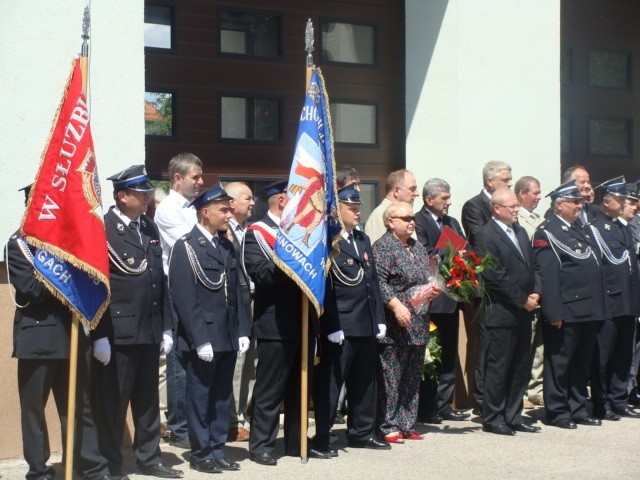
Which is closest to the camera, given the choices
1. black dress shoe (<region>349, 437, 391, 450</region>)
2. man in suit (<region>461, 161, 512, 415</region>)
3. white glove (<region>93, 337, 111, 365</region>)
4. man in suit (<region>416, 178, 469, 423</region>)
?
white glove (<region>93, 337, 111, 365</region>)

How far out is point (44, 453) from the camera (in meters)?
7.37

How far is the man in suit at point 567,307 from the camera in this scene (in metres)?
9.80

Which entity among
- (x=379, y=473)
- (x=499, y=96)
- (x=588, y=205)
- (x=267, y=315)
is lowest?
(x=379, y=473)

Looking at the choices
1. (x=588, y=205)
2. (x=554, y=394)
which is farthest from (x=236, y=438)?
(x=588, y=205)

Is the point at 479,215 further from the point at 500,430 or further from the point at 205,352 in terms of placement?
the point at 205,352

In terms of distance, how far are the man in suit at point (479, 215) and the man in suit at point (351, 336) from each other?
1.57 meters

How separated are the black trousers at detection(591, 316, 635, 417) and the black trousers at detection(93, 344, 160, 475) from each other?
416 cm

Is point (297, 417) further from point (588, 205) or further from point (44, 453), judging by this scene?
point (588, 205)

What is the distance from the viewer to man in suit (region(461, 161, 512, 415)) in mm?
10195

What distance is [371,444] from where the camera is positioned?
878cm

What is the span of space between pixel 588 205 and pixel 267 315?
4.14 m

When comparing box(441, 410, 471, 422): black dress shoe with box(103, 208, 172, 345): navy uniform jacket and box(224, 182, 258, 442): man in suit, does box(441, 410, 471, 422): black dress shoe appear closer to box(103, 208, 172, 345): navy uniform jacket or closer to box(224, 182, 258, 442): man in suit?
box(224, 182, 258, 442): man in suit

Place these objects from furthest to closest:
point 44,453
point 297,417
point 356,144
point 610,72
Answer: point 610,72, point 356,144, point 297,417, point 44,453

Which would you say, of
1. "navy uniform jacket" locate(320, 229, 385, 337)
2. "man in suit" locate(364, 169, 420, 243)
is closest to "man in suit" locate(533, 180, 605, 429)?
"man in suit" locate(364, 169, 420, 243)
